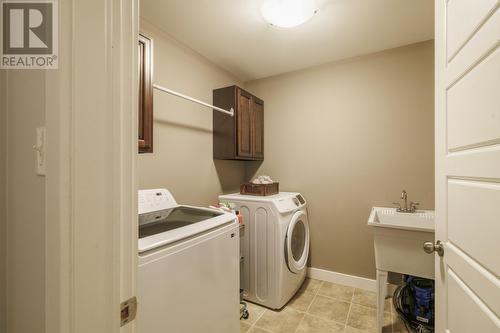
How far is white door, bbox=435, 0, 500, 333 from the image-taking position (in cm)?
68

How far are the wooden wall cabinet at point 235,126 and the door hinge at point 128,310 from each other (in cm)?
183

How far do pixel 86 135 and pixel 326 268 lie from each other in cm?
263

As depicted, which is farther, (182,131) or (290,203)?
(290,203)

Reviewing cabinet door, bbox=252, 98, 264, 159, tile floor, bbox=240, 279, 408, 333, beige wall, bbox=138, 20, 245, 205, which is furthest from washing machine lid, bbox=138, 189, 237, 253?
cabinet door, bbox=252, 98, 264, 159

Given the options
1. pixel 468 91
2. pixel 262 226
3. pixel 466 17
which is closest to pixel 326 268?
pixel 262 226

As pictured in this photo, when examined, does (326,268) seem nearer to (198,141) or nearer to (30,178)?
(198,141)

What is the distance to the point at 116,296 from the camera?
49cm

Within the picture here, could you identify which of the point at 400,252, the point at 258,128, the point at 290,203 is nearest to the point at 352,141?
the point at 290,203

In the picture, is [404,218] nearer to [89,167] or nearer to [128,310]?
[128,310]

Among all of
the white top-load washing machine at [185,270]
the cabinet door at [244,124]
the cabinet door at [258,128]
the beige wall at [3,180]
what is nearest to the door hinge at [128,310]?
the white top-load washing machine at [185,270]

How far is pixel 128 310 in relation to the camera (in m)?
0.52

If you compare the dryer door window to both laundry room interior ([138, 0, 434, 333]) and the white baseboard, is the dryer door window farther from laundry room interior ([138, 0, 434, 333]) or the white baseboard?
the white baseboard

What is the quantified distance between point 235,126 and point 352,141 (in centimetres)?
122

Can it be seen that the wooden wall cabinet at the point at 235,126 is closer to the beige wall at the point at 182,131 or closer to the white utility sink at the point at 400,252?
the beige wall at the point at 182,131
